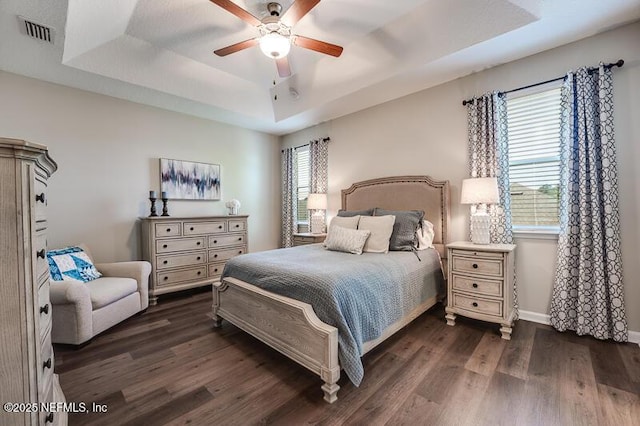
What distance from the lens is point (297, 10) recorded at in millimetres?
2047

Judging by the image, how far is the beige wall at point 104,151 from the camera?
309 cm

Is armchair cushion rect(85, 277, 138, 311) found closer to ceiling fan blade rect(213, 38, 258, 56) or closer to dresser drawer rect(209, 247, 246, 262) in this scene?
dresser drawer rect(209, 247, 246, 262)

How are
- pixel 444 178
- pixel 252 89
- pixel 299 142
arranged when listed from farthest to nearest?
pixel 299 142
pixel 252 89
pixel 444 178

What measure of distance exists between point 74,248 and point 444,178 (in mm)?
4325

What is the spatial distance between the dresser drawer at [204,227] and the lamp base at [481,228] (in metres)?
3.31

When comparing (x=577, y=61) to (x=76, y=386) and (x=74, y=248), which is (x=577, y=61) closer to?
(x=76, y=386)

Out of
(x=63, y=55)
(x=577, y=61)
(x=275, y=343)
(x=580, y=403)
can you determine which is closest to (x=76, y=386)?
(x=275, y=343)

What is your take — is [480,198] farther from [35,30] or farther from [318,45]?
[35,30]

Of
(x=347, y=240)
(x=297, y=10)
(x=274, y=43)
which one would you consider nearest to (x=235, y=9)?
(x=274, y=43)

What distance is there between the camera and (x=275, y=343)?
211cm

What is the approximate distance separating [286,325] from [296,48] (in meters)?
3.05

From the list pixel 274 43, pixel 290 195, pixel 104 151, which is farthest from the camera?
pixel 290 195

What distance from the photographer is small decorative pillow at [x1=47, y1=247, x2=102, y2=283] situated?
103 inches

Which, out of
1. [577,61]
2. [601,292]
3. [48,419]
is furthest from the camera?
[577,61]
